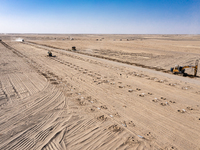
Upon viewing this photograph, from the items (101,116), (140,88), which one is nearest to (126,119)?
(101,116)

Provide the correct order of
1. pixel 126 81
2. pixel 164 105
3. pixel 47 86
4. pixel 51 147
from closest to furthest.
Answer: pixel 51 147 → pixel 164 105 → pixel 47 86 → pixel 126 81

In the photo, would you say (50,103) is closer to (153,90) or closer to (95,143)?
(95,143)

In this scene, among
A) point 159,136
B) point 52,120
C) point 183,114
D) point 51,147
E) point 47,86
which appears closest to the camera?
point 51,147

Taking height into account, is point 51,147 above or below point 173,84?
below

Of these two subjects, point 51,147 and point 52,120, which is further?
point 52,120

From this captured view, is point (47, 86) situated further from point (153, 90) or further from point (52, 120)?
point (153, 90)

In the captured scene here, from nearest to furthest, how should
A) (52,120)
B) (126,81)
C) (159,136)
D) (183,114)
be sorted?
(159,136) → (52,120) → (183,114) → (126,81)

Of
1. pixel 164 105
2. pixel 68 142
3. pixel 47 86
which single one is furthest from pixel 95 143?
pixel 47 86

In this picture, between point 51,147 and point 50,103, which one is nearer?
point 51,147

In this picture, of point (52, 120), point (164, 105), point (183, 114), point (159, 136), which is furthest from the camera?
point (164, 105)
